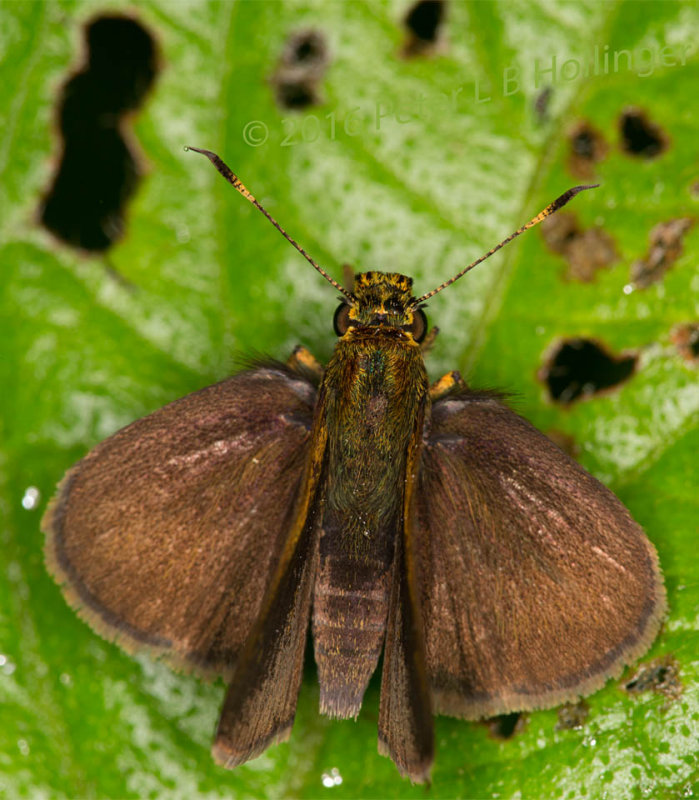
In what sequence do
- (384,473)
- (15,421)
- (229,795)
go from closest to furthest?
1. (384,473)
2. (229,795)
3. (15,421)

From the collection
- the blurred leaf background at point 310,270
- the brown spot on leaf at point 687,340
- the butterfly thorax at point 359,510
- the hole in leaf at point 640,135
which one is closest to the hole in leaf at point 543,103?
the blurred leaf background at point 310,270

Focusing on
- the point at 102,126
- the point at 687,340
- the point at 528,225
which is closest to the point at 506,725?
the point at 687,340

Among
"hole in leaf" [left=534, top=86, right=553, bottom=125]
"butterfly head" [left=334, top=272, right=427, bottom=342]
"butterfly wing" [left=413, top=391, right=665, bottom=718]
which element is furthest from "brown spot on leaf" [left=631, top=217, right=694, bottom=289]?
"butterfly head" [left=334, top=272, right=427, bottom=342]

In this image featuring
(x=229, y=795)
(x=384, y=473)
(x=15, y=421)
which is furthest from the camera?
(x=15, y=421)

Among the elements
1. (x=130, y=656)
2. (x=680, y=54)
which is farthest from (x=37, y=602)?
(x=680, y=54)

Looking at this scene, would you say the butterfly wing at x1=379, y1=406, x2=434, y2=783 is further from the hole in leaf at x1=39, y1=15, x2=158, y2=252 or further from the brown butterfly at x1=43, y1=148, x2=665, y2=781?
the hole in leaf at x1=39, y1=15, x2=158, y2=252

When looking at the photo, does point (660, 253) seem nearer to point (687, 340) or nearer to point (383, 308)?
point (687, 340)

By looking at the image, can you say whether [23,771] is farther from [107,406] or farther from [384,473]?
[384,473]

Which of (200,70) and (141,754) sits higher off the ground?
(200,70)
